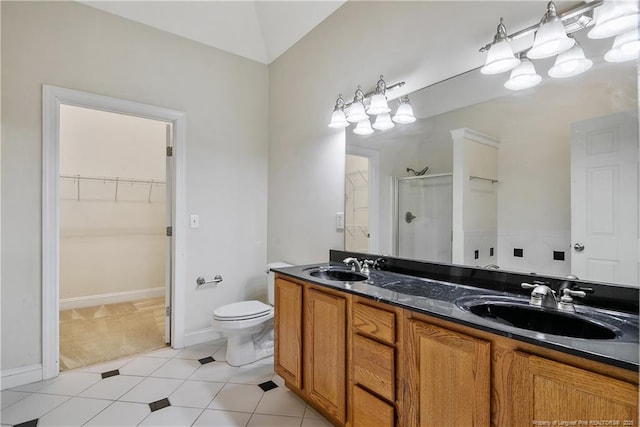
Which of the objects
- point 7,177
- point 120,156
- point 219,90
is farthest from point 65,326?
point 219,90

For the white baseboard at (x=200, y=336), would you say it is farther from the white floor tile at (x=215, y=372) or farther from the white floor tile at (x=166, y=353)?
the white floor tile at (x=215, y=372)

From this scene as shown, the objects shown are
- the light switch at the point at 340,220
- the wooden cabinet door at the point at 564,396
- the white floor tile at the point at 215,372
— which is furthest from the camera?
the light switch at the point at 340,220

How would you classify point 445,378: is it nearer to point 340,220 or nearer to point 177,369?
point 340,220

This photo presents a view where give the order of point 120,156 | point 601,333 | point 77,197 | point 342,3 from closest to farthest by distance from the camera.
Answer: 1. point 601,333
2. point 342,3
3. point 77,197
4. point 120,156

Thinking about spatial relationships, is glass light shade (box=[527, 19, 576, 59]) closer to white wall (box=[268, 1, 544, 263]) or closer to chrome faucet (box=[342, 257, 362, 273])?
white wall (box=[268, 1, 544, 263])

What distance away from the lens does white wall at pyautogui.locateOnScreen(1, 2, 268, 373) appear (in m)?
2.08

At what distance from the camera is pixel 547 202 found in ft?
4.59

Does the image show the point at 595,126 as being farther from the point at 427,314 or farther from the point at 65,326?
the point at 65,326

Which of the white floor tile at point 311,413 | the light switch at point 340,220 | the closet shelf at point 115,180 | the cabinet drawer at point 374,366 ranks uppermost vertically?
the closet shelf at point 115,180

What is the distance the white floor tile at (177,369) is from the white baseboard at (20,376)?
0.75 meters

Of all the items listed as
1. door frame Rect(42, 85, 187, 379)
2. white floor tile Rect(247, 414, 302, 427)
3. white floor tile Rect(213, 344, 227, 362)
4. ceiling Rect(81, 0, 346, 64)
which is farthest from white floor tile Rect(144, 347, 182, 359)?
ceiling Rect(81, 0, 346, 64)

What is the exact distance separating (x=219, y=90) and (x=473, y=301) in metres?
2.79

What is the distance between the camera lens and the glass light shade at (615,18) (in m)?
1.12

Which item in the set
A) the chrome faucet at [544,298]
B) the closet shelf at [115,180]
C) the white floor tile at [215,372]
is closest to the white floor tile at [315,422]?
the white floor tile at [215,372]
